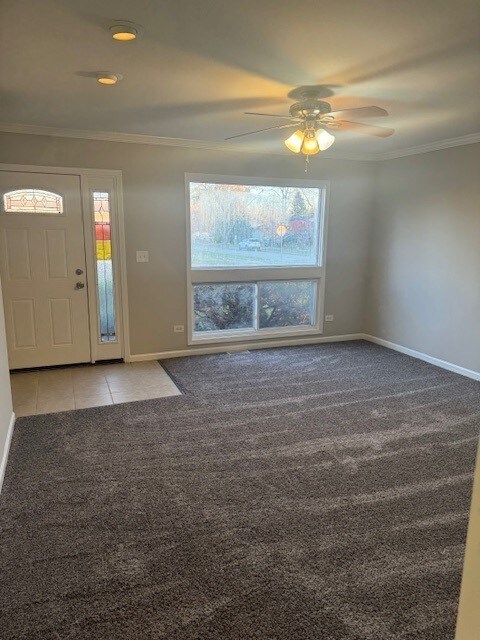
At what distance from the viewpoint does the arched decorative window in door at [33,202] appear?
14.1ft

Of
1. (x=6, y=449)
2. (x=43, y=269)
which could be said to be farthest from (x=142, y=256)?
(x=6, y=449)

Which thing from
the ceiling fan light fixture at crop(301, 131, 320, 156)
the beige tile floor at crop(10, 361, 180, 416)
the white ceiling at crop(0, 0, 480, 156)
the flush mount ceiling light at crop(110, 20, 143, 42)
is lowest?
the beige tile floor at crop(10, 361, 180, 416)

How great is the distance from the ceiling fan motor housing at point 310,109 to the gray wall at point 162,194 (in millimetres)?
1961

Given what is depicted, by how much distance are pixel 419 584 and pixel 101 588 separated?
1377mm

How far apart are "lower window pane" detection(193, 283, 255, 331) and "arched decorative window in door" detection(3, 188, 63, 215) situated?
1728 mm

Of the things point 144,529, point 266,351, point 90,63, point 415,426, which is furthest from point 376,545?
point 266,351

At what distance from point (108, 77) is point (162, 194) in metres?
→ 2.11

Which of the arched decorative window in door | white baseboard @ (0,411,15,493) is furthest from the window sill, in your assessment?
white baseboard @ (0,411,15,493)

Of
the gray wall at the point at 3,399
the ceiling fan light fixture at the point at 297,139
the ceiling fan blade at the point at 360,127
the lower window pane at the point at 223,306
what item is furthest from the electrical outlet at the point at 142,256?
the ceiling fan blade at the point at 360,127

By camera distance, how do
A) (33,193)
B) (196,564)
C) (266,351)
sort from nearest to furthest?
1. (196,564)
2. (33,193)
3. (266,351)

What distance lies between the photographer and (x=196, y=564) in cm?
199

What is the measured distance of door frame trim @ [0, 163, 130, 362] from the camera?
4430 mm

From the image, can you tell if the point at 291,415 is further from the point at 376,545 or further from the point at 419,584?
the point at 419,584

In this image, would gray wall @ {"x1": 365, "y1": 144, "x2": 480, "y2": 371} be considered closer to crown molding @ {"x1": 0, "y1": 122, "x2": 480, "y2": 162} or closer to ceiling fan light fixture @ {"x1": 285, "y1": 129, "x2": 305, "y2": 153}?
crown molding @ {"x1": 0, "y1": 122, "x2": 480, "y2": 162}
